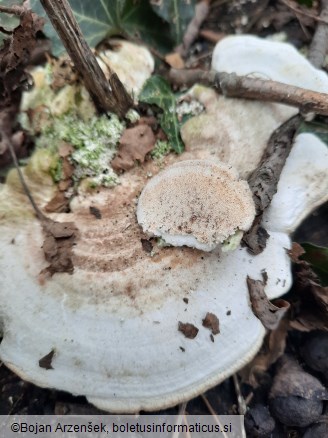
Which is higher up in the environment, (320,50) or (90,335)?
(320,50)

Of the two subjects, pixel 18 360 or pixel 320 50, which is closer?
pixel 18 360


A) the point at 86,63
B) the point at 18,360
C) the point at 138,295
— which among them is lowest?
the point at 18,360

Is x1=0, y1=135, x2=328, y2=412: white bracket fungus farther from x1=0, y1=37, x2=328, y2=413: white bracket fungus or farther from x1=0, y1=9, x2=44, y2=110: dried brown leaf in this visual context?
x1=0, y1=9, x2=44, y2=110: dried brown leaf

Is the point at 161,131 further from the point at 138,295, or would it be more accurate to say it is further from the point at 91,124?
the point at 138,295

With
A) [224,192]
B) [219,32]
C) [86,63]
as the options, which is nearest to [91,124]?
[86,63]

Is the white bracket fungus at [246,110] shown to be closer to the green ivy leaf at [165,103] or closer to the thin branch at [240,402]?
the green ivy leaf at [165,103]

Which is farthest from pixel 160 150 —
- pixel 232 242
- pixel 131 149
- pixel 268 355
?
pixel 268 355

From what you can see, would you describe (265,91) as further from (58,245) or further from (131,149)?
(58,245)
